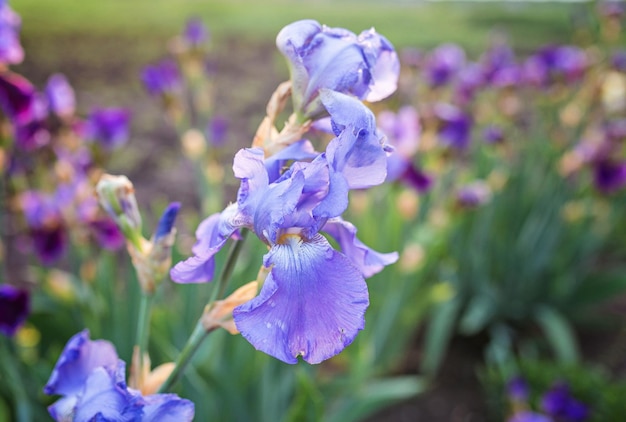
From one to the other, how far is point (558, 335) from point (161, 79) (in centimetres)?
199

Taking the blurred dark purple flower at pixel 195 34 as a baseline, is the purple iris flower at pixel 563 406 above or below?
below

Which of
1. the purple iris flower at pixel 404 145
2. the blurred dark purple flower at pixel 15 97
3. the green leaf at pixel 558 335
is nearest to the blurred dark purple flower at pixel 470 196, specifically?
the purple iris flower at pixel 404 145

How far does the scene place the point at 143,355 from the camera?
71cm

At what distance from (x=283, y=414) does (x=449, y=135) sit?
1.20m

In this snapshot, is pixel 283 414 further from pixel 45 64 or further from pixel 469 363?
pixel 45 64

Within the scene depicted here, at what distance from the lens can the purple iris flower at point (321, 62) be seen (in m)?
0.61

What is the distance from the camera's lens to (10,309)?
109cm

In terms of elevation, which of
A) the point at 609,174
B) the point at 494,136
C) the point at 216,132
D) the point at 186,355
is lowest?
the point at 609,174

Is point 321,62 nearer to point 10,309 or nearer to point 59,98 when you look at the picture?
point 10,309

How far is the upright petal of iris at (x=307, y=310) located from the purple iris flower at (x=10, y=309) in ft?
2.49

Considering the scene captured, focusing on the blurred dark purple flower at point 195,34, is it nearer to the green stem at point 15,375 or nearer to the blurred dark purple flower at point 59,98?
the blurred dark purple flower at point 59,98

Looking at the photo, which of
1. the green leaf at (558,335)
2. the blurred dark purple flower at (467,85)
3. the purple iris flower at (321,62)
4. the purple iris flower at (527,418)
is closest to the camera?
the purple iris flower at (321,62)

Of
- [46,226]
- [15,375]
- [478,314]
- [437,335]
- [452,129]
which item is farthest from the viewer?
[478,314]

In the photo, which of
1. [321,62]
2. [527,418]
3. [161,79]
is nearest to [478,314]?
[527,418]
